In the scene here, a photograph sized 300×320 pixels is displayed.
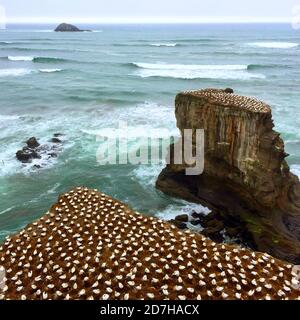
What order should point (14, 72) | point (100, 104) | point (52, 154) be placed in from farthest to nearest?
point (14, 72)
point (100, 104)
point (52, 154)

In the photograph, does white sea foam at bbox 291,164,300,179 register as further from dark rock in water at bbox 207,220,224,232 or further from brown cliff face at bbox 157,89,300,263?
dark rock in water at bbox 207,220,224,232

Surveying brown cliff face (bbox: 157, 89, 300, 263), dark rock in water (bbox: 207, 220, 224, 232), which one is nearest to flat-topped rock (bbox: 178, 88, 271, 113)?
brown cliff face (bbox: 157, 89, 300, 263)

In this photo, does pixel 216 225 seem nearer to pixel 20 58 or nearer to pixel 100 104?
pixel 100 104

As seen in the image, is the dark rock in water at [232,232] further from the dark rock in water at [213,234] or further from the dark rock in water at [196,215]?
the dark rock in water at [196,215]

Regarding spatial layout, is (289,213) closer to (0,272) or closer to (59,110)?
(0,272)

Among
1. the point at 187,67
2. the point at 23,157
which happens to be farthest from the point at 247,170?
the point at 187,67
